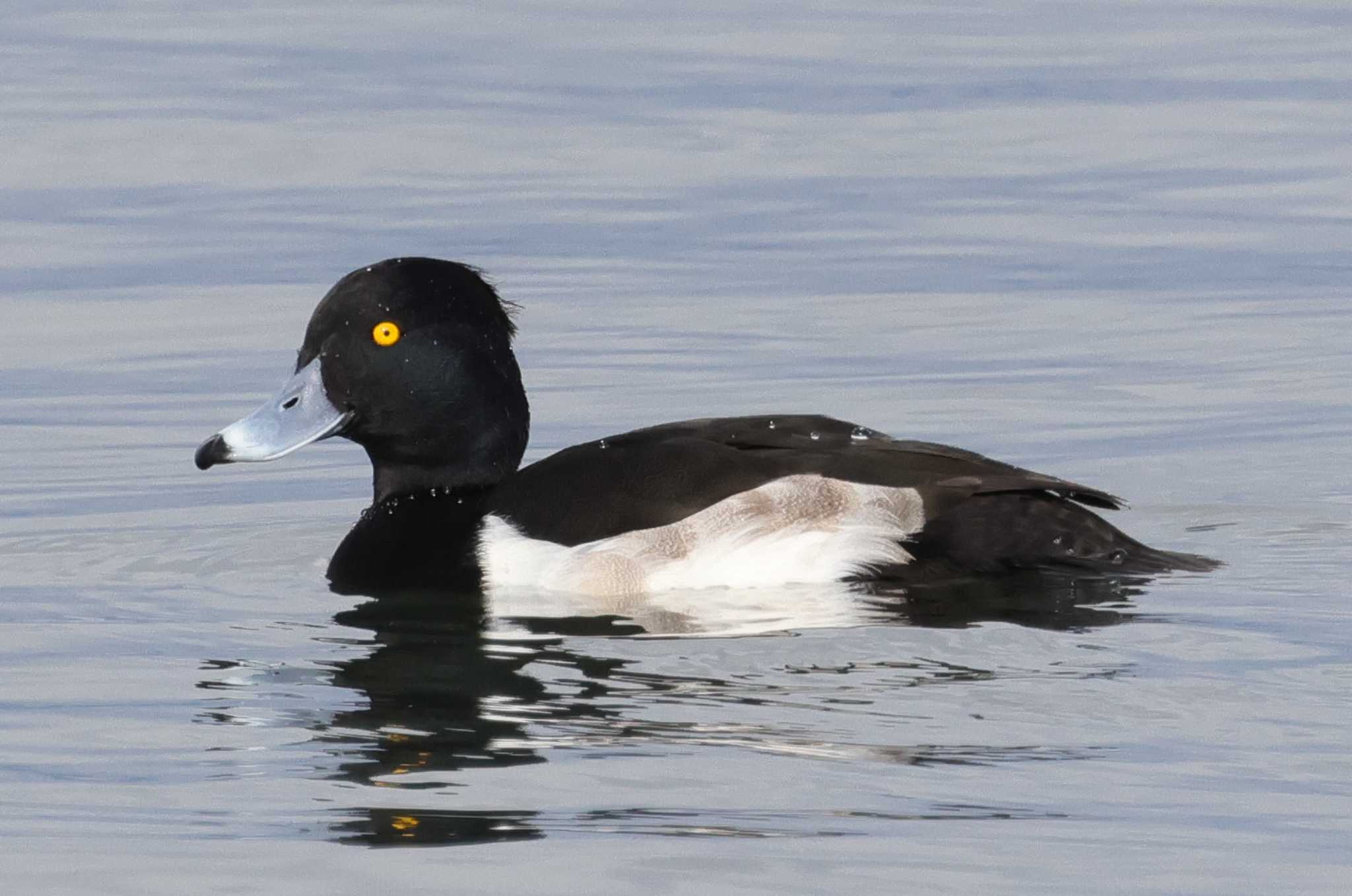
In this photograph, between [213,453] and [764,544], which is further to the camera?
[213,453]

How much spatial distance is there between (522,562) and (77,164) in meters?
8.11

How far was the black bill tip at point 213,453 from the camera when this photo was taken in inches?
319

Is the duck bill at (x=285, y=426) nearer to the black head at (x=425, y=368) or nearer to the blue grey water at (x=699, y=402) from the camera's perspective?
the black head at (x=425, y=368)

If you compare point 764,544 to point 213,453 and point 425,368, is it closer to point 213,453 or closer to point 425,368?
point 425,368

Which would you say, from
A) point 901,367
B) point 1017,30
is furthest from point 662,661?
point 1017,30

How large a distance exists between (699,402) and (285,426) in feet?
8.38

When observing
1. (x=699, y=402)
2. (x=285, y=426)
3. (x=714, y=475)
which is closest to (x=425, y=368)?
(x=285, y=426)

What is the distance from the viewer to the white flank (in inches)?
295

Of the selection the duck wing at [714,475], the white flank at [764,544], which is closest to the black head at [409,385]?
the duck wing at [714,475]

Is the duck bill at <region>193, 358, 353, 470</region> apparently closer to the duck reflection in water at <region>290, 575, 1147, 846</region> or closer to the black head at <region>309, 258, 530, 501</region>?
the black head at <region>309, 258, 530, 501</region>

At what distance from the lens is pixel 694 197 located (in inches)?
553

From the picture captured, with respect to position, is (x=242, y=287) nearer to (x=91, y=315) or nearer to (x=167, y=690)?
(x=91, y=315)

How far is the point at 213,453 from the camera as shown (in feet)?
26.6

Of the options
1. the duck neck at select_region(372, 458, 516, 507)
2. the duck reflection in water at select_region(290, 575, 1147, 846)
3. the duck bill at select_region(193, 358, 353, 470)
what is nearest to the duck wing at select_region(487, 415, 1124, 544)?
the duck reflection in water at select_region(290, 575, 1147, 846)
